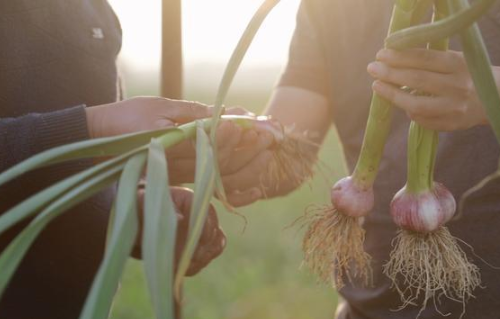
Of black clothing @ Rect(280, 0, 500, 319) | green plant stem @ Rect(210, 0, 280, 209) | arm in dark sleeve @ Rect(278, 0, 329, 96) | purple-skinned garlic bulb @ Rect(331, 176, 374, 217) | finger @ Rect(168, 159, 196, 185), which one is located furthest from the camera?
arm in dark sleeve @ Rect(278, 0, 329, 96)

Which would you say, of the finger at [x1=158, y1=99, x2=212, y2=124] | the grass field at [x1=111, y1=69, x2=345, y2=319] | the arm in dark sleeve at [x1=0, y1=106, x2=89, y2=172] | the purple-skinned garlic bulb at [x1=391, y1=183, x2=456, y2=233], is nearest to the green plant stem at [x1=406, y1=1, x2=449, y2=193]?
the purple-skinned garlic bulb at [x1=391, y1=183, x2=456, y2=233]

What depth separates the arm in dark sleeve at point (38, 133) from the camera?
0.81 metres

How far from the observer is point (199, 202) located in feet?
1.86

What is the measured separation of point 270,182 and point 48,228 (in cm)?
33

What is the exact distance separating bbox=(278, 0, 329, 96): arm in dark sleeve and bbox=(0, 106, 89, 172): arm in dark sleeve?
0.54m

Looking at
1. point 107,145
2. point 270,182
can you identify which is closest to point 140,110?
point 107,145

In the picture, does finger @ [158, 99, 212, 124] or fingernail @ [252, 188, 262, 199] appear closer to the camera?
finger @ [158, 99, 212, 124]

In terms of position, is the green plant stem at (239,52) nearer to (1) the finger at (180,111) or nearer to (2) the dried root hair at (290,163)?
(1) the finger at (180,111)

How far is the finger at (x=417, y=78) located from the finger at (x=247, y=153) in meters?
0.25

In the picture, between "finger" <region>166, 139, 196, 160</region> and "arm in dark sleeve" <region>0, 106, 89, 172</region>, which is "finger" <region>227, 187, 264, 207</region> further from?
"arm in dark sleeve" <region>0, 106, 89, 172</region>

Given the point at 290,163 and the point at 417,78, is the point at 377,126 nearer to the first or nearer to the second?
the point at 417,78

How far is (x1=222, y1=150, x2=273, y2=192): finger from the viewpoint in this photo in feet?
3.20

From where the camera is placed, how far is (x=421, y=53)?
68 cm

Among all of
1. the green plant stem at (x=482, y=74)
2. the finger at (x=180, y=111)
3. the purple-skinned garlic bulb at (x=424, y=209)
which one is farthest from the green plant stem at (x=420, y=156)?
the finger at (x=180, y=111)
